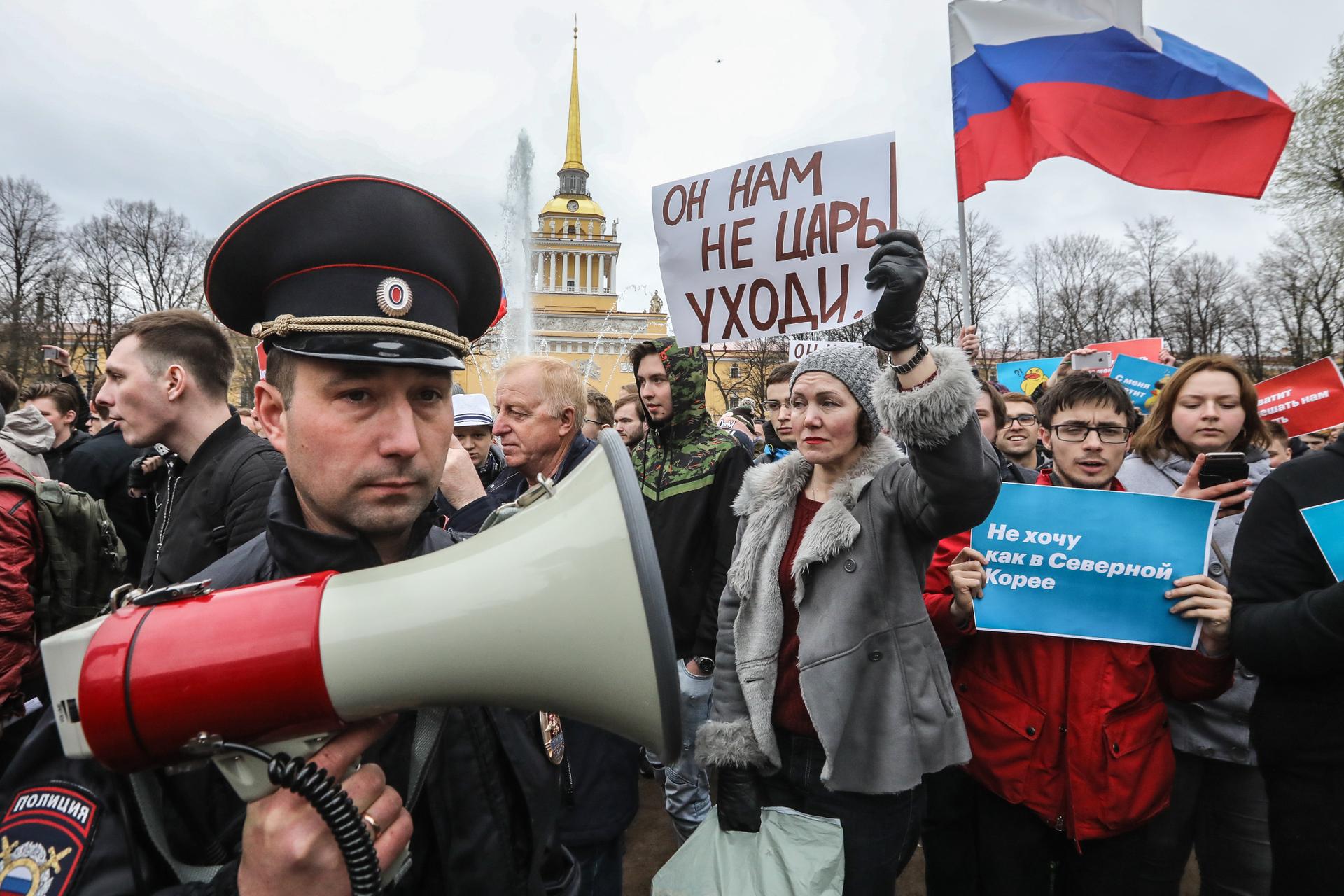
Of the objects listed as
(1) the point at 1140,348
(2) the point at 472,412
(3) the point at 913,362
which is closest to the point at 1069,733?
(3) the point at 913,362

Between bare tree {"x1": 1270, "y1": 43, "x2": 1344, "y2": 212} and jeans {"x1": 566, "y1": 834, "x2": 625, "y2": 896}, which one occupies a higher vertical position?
bare tree {"x1": 1270, "y1": 43, "x2": 1344, "y2": 212}

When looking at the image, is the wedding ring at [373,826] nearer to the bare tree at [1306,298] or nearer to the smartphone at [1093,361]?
the smartphone at [1093,361]

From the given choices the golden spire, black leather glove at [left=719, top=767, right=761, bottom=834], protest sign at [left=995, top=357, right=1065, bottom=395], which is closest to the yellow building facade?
the golden spire

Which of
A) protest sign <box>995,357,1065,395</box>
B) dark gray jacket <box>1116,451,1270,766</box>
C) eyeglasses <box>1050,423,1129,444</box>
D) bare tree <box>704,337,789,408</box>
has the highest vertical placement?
bare tree <box>704,337,789,408</box>

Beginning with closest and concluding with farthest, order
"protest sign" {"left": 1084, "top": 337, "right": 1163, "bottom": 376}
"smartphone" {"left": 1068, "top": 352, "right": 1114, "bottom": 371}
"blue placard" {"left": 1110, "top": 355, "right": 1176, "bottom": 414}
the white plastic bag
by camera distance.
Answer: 1. the white plastic bag
2. "smartphone" {"left": 1068, "top": 352, "right": 1114, "bottom": 371}
3. "blue placard" {"left": 1110, "top": 355, "right": 1176, "bottom": 414}
4. "protest sign" {"left": 1084, "top": 337, "right": 1163, "bottom": 376}

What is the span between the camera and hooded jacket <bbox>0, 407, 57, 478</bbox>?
15.5 feet

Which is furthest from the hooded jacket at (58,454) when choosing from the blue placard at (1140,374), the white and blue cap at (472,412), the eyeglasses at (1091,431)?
the blue placard at (1140,374)

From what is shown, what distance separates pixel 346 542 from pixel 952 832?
2.82 meters

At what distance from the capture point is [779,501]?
2.56m

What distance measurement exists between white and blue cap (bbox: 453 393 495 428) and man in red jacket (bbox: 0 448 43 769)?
74.2 inches

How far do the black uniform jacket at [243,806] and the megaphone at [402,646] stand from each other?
0.70ft

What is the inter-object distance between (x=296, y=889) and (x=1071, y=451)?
9.40 feet

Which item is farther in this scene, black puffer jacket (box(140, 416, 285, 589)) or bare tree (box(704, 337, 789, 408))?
bare tree (box(704, 337, 789, 408))

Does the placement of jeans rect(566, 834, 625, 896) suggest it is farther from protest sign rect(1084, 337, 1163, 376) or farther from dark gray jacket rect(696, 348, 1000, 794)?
protest sign rect(1084, 337, 1163, 376)
